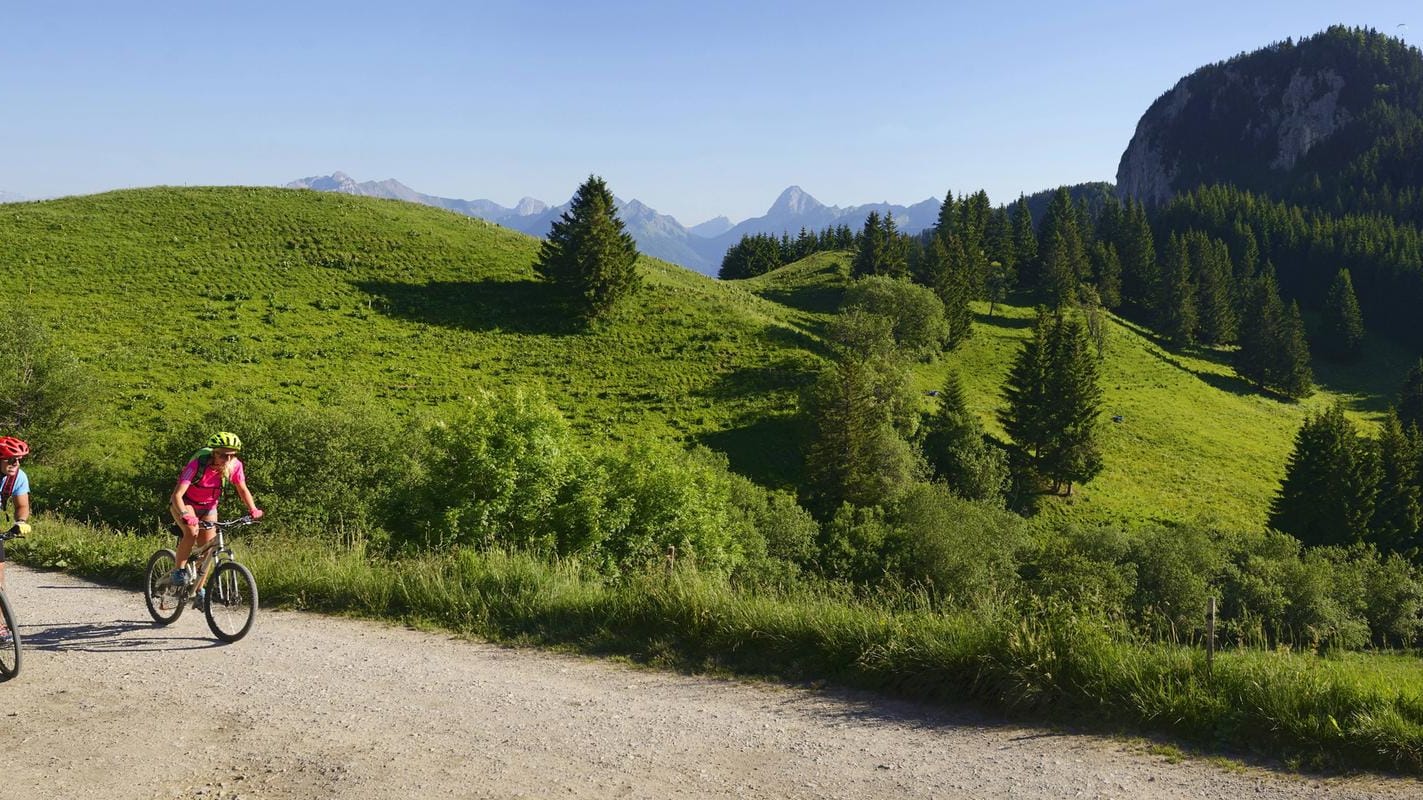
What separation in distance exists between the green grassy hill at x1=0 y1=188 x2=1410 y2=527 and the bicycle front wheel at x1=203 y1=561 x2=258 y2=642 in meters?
32.3

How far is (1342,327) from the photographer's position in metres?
118

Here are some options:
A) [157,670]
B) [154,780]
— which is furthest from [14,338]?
[154,780]

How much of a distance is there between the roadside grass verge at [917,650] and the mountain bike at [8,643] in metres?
2.64

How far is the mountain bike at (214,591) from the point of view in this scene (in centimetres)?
874

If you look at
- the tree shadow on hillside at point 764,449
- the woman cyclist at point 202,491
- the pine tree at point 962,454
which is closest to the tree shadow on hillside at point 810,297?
the pine tree at point 962,454

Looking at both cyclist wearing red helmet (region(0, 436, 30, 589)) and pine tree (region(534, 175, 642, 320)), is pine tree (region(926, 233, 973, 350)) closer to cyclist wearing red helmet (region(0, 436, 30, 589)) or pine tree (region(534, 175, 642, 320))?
pine tree (region(534, 175, 642, 320))

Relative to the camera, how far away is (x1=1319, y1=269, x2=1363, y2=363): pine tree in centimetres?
11781

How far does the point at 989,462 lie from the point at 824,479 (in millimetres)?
15060

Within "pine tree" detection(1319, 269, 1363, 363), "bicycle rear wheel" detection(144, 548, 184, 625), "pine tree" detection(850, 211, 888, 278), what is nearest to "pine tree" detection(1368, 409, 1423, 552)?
"pine tree" detection(850, 211, 888, 278)

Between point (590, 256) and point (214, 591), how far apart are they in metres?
62.5

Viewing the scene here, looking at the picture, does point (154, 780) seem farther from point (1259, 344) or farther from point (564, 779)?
point (1259, 344)

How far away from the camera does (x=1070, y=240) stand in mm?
115000

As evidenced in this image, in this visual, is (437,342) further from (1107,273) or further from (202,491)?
(1107,273)

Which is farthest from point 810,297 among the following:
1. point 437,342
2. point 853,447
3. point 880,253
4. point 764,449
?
point 437,342
